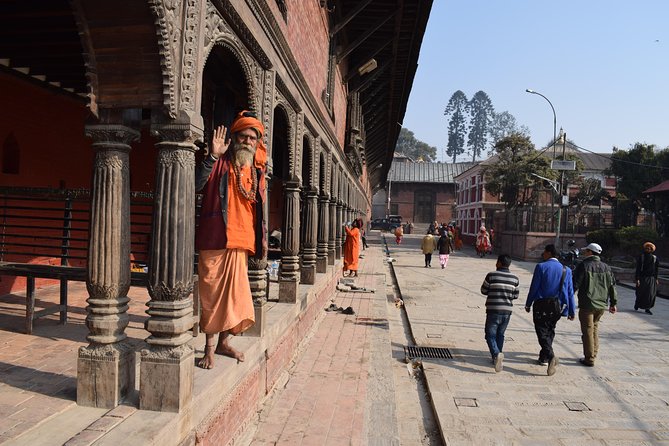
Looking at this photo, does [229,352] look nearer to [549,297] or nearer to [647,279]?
[549,297]

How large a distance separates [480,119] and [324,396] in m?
136

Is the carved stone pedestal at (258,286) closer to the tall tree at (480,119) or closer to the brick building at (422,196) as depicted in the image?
the brick building at (422,196)

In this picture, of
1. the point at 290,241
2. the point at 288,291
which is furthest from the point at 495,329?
the point at 290,241

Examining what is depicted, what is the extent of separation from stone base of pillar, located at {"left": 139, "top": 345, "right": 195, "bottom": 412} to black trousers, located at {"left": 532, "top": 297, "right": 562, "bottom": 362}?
498 centimetres

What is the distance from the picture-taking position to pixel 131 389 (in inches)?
120

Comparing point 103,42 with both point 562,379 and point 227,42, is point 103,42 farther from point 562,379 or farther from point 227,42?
point 562,379

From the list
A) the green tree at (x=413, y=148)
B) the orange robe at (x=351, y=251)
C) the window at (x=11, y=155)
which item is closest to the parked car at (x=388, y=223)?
the orange robe at (x=351, y=251)

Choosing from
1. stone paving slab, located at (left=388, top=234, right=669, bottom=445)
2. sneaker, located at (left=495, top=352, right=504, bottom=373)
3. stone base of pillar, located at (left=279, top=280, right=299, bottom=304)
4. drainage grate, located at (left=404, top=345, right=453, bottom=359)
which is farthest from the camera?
drainage grate, located at (left=404, top=345, right=453, bottom=359)

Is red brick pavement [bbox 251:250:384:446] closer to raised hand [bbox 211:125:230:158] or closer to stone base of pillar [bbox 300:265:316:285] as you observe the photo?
stone base of pillar [bbox 300:265:316:285]

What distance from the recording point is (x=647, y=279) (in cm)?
1083

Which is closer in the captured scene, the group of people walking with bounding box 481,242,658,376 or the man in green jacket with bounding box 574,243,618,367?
the group of people walking with bounding box 481,242,658,376

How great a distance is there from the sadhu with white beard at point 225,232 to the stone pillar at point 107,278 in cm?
61

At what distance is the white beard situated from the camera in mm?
3646

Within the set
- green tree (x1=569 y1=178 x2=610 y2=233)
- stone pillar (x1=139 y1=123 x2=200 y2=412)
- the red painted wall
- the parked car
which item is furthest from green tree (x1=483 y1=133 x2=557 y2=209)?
stone pillar (x1=139 y1=123 x2=200 y2=412)
